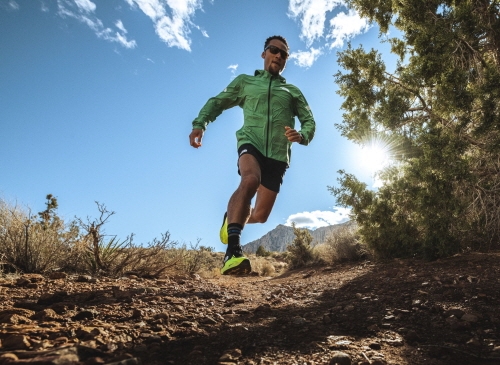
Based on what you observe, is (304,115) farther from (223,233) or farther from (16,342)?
(16,342)

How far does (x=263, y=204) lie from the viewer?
423cm

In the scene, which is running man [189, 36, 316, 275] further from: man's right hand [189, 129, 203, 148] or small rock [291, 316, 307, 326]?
small rock [291, 316, 307, 326]

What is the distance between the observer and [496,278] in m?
3.02

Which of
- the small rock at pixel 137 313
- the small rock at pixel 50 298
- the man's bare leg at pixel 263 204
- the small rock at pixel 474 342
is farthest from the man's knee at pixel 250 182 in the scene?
the small rock at pixel 474 342

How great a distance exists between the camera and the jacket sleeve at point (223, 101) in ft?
13.5

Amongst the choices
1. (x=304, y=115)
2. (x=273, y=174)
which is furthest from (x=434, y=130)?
(x=273, y=174)

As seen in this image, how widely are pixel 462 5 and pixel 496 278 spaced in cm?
448

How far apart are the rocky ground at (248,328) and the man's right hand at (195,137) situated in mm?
1696

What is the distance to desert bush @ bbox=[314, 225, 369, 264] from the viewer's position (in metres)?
8.40

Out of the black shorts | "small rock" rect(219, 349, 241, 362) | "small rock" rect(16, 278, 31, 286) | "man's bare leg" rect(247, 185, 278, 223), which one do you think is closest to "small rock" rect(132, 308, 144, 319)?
"small rock" rect(219, 349, 241, 362)

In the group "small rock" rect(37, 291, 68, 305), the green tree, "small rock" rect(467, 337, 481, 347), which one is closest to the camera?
"small rock" rect(467, 337, 481, 347)

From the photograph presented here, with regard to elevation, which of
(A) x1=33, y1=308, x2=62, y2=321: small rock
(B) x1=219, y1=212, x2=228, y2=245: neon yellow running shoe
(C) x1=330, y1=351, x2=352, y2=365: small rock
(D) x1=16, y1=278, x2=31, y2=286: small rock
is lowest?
(C) x1=330, y1=351, x2=352, y2=365: small rock

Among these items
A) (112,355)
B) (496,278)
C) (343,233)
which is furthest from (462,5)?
(112,355)

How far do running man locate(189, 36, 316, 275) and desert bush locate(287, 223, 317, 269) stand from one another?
635 cm
